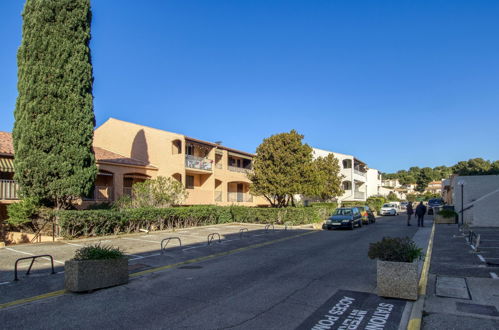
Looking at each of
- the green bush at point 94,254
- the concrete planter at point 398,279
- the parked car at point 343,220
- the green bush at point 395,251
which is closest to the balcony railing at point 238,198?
the parked car at point 343,220

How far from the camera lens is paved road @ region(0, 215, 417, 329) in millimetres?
5965

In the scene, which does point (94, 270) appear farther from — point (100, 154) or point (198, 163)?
point (198, 163)

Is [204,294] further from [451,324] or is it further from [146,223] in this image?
[146,223]

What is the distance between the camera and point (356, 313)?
20.7 feet

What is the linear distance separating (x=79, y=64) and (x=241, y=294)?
1556cm

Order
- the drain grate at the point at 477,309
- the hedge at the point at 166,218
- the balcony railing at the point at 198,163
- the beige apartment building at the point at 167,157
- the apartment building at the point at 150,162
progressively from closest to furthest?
the drain grate at the point at 477,309
the hedge at the point at 166,218
the apartment building at the point at 150,162
the beige apartment building at the point at 167,157
the balcony railing at the point at 198,163

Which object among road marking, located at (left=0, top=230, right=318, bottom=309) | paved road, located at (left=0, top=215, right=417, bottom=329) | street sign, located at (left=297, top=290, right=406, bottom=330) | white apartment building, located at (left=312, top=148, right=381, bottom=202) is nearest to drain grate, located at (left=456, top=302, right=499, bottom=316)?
street sign, located at (left=297, top=290, right=406, bottom=330)

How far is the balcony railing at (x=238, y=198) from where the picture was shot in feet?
120

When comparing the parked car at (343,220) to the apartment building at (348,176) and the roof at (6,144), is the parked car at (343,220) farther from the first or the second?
the apartment building at (348,176)

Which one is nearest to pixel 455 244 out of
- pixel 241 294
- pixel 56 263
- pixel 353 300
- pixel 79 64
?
pixel 353 300

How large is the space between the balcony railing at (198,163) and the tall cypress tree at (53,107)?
40.4ft

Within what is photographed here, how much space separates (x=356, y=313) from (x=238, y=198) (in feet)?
103

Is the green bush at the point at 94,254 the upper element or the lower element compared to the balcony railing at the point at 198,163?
lower

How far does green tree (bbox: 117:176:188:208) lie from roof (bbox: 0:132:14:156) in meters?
6.82
